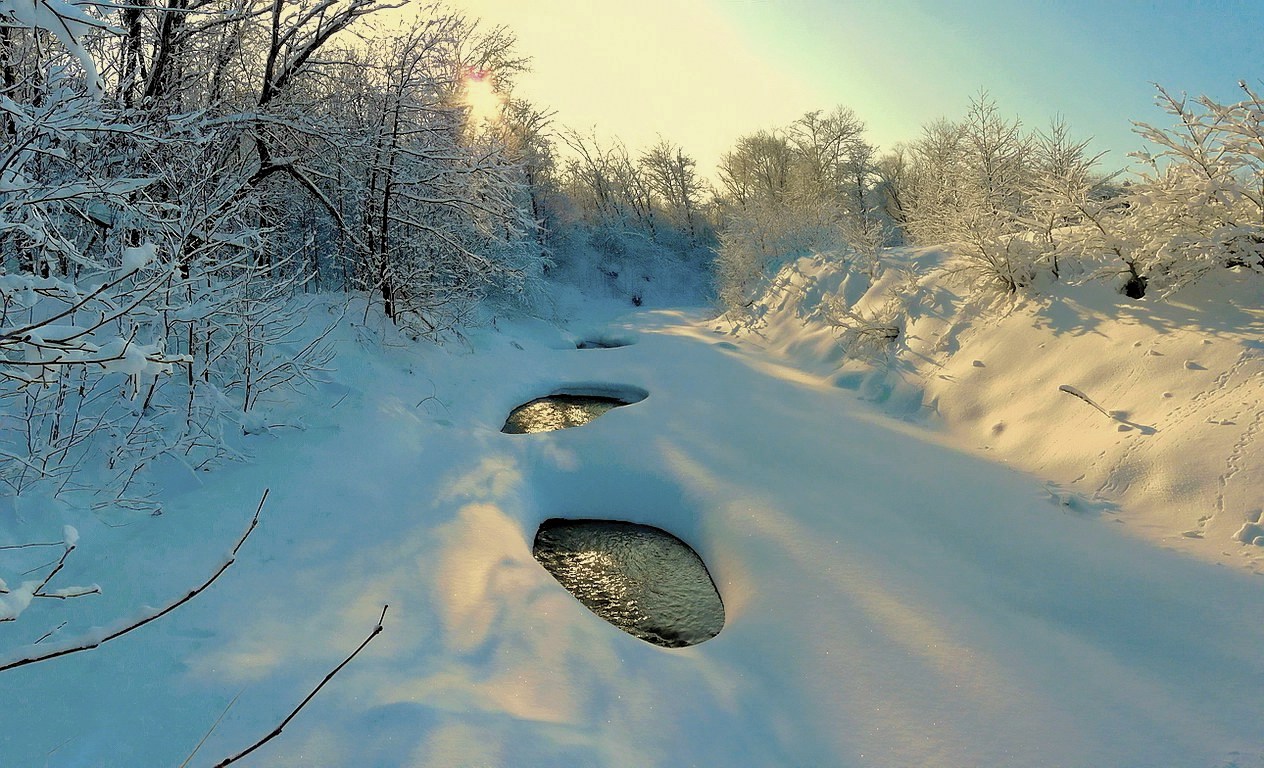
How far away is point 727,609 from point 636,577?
40.7 inches

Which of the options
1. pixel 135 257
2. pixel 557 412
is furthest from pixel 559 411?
pixel 135 257

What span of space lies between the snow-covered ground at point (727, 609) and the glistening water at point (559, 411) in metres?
2.47

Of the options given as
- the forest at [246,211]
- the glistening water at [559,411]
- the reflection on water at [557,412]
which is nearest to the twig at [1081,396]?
the forest at [246,211]

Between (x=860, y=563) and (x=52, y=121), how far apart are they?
573 cm

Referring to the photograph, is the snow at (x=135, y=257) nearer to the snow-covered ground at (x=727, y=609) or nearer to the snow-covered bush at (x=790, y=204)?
the snow-covered ground at (x=727, y=609)

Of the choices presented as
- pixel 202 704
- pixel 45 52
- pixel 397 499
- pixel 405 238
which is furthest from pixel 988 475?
pixel 405 238

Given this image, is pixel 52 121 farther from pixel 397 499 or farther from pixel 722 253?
pixel 722 253

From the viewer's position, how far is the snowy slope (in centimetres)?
465

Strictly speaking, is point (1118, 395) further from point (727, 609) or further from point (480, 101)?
point (480, 101)

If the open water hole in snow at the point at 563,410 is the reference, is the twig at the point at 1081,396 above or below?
above

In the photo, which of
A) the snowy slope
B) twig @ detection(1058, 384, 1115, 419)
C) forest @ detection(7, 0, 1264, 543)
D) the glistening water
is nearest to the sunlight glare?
forest @ detection(7, 0, 1264, 543)

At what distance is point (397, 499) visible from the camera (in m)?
6.04

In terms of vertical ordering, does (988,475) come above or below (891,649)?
above

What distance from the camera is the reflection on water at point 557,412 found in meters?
10.2
